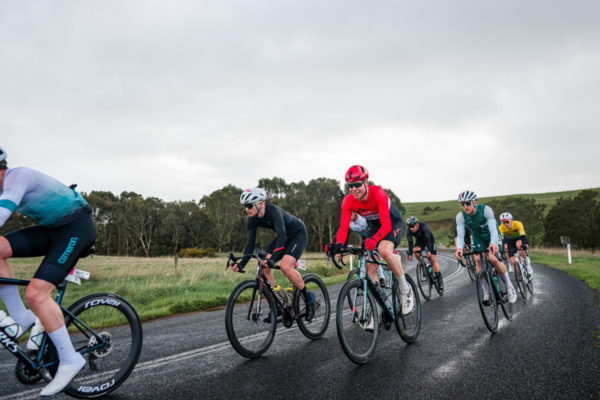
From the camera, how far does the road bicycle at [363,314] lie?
13.5 ft

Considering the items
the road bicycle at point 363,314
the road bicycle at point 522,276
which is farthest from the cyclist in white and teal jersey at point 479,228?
the road bicycle at point 522,276

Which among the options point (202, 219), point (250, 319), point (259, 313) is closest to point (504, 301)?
point (259, 313)

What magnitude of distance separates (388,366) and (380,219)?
2.02m

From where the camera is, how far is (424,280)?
9.78 m

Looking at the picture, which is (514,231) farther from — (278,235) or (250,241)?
(250,241)

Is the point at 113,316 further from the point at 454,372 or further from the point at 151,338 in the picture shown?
the point at 454,372

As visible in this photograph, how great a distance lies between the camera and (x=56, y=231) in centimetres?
338

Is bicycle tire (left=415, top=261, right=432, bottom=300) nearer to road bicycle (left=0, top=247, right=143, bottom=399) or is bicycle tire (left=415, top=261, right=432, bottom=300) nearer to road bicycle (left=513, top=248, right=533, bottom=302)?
road bicycle (left=513, top=248, right=533, bottom=302)

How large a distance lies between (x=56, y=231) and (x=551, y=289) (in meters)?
12.1

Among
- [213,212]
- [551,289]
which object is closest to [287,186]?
[213,212]

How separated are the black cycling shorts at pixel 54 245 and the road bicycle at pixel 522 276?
9.41 m

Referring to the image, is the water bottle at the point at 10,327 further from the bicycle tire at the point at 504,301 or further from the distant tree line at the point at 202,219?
the distant tree line at the point at 202,219

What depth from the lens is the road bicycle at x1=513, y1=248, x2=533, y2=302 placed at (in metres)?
8.99

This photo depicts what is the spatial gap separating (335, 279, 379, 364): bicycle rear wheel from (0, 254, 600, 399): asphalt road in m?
0.18
